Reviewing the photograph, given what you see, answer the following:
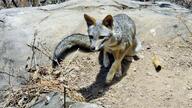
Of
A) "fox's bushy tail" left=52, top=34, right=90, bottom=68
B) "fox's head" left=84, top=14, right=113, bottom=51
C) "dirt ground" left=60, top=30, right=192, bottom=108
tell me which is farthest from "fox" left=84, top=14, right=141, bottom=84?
"fox's bushy tail" left=52, top=34, right=90, bottom=68

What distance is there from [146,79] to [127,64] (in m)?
0.48

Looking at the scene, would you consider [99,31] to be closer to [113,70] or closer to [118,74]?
[113,70]

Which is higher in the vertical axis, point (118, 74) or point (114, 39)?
point (114, 39)

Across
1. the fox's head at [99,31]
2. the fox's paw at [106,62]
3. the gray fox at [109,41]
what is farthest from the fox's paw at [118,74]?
the fox's head at [99,31]

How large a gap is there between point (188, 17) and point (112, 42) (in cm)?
198

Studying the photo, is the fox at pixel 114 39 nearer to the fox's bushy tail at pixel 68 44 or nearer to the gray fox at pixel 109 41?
the gray fox at pixel 109 41

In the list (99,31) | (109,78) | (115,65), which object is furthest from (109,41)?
(109,78)

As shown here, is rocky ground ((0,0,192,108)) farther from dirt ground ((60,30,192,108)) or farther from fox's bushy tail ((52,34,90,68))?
fox's bushy tail ((52,34,90,68))

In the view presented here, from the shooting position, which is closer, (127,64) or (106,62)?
(106,62)

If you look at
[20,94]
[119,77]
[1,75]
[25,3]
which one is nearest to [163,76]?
[119,77]

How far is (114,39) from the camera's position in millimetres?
6637

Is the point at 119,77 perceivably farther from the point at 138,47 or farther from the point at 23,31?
the point at 23,31

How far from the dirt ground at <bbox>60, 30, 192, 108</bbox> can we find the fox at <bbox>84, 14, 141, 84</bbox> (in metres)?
0.17

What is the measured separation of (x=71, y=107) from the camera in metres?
6.20
